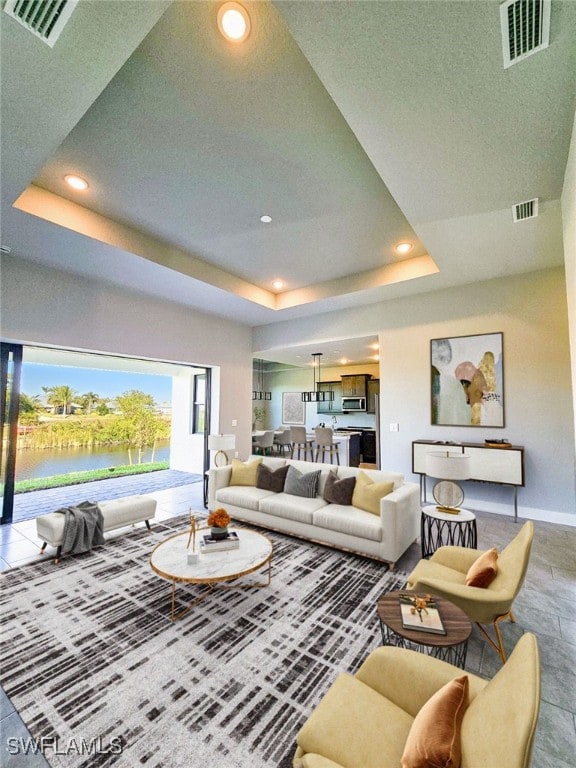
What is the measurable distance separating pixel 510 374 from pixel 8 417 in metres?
7.02

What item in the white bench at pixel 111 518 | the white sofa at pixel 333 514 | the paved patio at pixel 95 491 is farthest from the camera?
the paved patio at pixel 95 491

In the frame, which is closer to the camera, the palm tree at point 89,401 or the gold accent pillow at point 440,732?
the gold accent pillow at point 440,732

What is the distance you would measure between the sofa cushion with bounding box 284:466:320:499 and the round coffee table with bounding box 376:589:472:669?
2.03 metres

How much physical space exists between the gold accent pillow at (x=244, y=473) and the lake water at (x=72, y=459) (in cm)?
384

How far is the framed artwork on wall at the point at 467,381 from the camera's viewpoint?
190 inches

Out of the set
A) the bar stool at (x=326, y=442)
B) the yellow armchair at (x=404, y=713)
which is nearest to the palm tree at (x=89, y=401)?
the bar stool at (x=326, y=442)

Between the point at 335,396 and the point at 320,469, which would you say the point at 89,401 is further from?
the point at 335,396

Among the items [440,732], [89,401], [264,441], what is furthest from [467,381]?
[89,401]

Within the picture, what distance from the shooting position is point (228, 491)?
14.4 feet

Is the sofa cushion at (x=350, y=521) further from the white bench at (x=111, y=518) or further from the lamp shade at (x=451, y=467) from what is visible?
the white bench at (x=111, y=518)

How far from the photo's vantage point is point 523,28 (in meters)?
1.61

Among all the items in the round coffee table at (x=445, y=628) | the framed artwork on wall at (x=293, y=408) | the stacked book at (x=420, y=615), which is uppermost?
the framed artwork on wall at (x=293, y=408)

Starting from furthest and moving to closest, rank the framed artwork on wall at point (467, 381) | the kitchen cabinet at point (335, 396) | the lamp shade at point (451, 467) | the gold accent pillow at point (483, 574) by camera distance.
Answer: the kitchen cabinet at point (335, 396)
the framed artwork on wall at point (467, 381)
the lamp shade at point (451, 467)
the gold accent pillow at point (483, 574)

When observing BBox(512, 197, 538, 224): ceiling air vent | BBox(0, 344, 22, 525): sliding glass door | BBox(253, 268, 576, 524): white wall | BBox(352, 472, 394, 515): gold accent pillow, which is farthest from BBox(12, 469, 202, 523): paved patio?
BBox(512, 197, 538, 224): ceiling air vent
